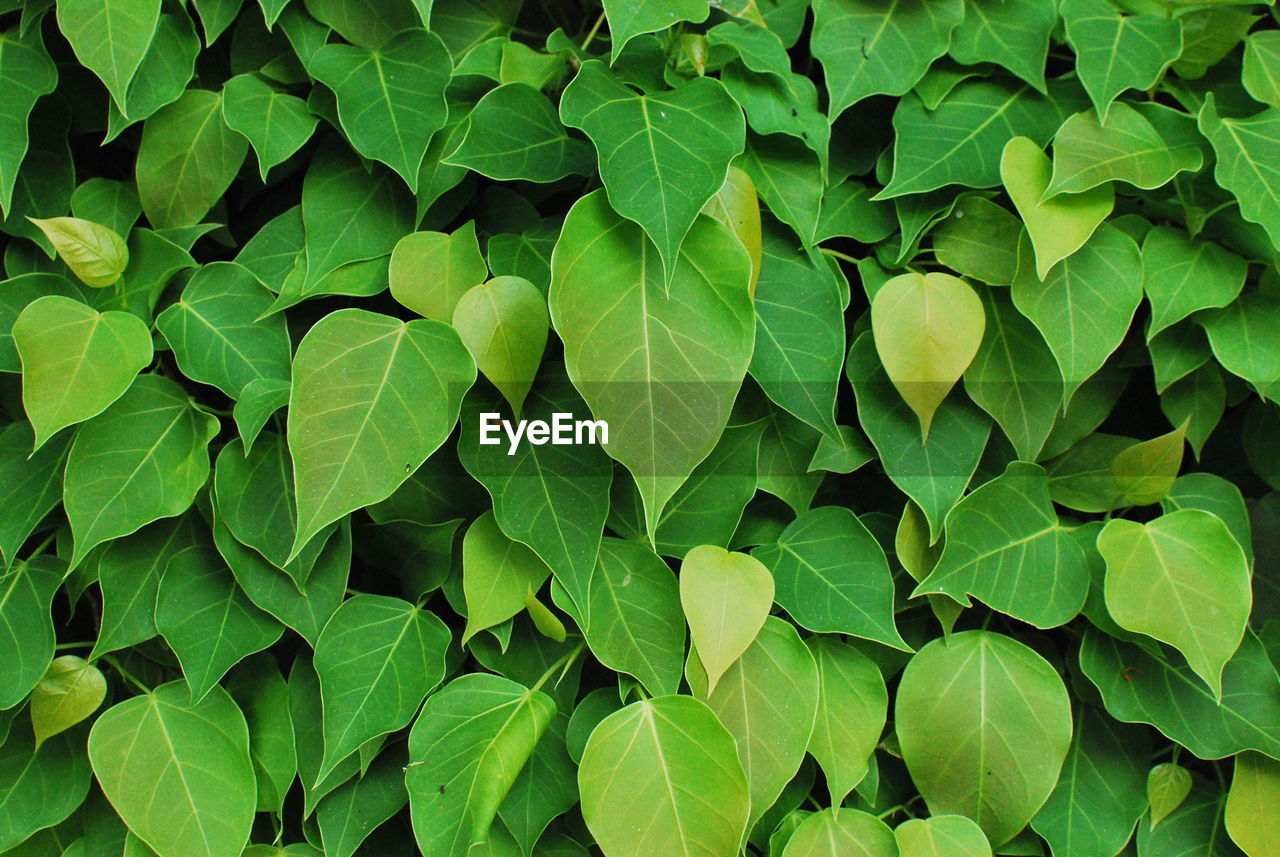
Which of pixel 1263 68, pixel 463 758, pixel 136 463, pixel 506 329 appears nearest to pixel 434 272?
pixel 506 329

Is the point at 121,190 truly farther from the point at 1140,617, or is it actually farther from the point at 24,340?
the point at 1140,617

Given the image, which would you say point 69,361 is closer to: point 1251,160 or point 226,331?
point 226,331

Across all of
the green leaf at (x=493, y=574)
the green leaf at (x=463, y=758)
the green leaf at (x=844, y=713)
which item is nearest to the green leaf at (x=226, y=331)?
the green leaf at (x=493, y=574)

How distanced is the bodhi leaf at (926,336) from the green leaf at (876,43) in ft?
0.57

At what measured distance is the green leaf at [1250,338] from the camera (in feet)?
2.66

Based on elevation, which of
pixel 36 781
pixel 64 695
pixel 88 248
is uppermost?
pixel 88 248

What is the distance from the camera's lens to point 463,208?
88 centimetres

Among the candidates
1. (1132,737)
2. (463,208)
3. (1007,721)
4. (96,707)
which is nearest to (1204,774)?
(1132,737)

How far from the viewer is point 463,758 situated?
0.80 meters

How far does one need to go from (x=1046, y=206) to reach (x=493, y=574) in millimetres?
544

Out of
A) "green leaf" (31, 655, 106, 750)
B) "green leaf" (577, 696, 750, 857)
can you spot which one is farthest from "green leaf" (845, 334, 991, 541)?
"green leaf" (31, 655, 106, 750)

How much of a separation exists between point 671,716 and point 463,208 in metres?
0.48

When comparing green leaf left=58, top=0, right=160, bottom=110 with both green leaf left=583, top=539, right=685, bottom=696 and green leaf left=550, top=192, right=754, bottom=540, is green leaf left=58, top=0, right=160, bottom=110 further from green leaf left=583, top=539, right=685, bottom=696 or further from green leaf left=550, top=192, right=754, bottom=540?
green leaf left=583, top=539, right=685, bottom=696

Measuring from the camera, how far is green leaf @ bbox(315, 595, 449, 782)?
80cm
